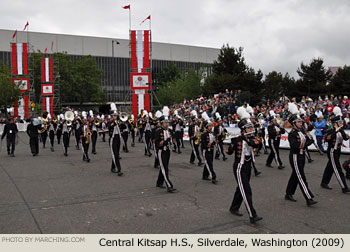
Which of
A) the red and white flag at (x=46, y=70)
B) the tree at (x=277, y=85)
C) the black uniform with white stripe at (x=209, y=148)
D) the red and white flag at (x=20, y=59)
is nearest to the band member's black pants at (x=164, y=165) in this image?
the black uniform with white stripe at (x=209, y=148)

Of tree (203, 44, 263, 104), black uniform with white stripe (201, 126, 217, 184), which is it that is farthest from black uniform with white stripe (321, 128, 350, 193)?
tree (203, 44, 263, 104)

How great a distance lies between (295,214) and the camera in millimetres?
6160

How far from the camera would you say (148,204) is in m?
6.96

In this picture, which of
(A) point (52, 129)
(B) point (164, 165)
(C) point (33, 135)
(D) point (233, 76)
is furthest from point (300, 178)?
(D) point (233, 76)

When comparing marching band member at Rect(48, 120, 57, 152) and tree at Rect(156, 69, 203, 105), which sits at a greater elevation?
tree at Rect(156, 69, 203, 105)

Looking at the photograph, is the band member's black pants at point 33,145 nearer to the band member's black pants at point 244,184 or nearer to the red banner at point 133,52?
the band member's black pants at point 244,184

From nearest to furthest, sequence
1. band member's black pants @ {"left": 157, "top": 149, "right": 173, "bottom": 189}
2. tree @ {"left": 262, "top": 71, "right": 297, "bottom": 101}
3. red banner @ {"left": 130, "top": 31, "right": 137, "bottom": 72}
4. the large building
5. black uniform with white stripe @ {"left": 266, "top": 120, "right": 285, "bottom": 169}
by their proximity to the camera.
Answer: band member's black pants @ {"left": 157, "top": 149, "right": 173, "bottom": 189} < black uniform with white stripe @ {"left": 266, "top": 120, "right": 285, "bottom": 169} < red banner @ {"left": 130, "top": 31, "right": 137, "bottom": 72} < tree @ {"left": 262, "top": 71, "right": 297, "bottom": 101} < the large building

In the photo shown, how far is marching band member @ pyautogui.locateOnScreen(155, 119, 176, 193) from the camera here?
26.4ft

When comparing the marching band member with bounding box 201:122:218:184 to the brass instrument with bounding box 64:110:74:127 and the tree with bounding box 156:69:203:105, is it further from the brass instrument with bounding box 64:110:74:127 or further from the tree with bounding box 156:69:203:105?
the tree with bounding box 156:69:203:105

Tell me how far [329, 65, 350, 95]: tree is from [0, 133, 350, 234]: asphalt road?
32.3 metres

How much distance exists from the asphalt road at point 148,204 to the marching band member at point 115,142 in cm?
35

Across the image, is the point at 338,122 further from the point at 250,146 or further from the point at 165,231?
the point at 165,231

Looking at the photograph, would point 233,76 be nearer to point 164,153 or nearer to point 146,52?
point 146,52

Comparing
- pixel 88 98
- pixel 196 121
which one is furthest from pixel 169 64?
pixel 196 121
